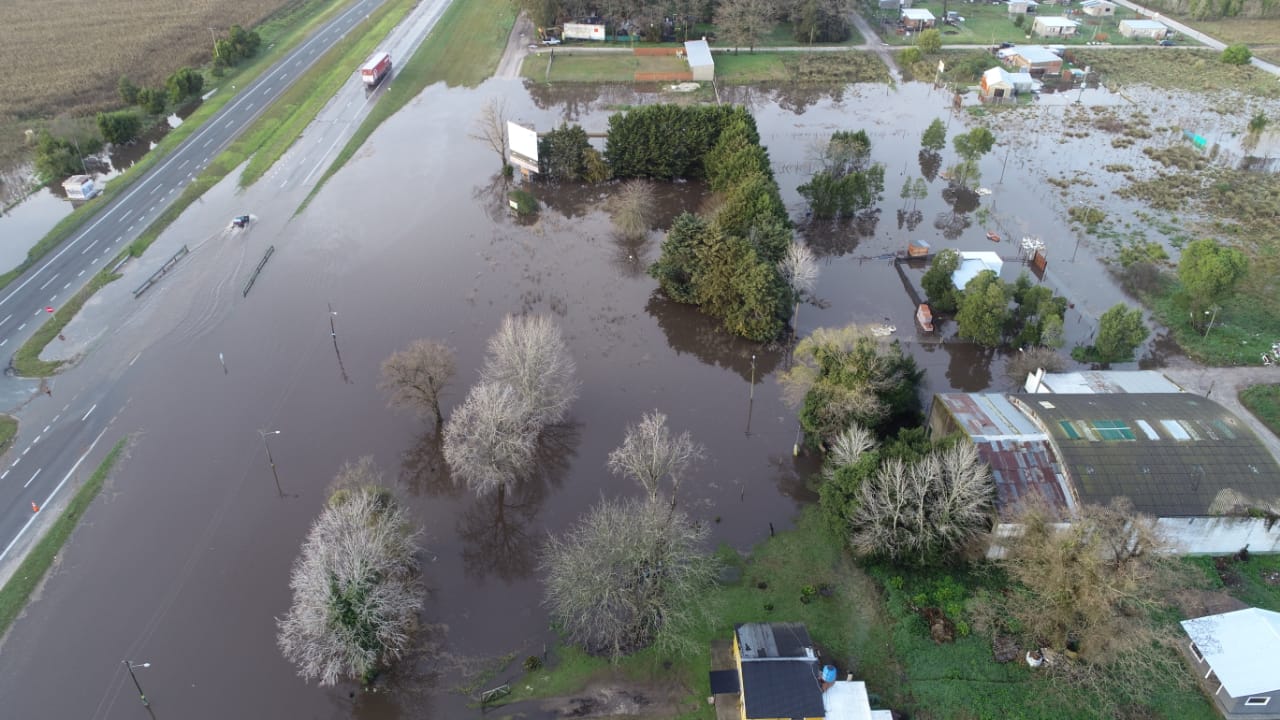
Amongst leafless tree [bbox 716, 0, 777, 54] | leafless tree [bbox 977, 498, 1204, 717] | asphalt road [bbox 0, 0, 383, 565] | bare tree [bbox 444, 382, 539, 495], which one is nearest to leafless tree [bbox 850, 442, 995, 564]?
leafless tree [bbox 977, 498, 1204, 717]

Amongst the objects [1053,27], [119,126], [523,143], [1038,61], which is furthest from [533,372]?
[1053,27]

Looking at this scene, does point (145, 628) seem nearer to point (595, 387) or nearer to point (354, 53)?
point (595, 387)

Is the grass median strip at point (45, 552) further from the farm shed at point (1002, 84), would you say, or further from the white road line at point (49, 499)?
the farm shed at point (1002, 84)

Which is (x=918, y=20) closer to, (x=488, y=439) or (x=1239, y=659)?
(x=1239, y=659)

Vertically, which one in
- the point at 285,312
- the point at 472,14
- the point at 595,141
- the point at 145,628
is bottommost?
the point at 145,628

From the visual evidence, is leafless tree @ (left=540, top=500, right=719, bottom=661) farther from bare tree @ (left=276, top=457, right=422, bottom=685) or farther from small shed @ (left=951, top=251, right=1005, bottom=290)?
small shed @ (left=951, top=251, right=1005, bottom=290)

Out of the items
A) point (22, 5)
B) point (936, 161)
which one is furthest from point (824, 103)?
point (22, 5)

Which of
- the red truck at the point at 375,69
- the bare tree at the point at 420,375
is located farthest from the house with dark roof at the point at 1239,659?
the red truck at the point at 375,69
